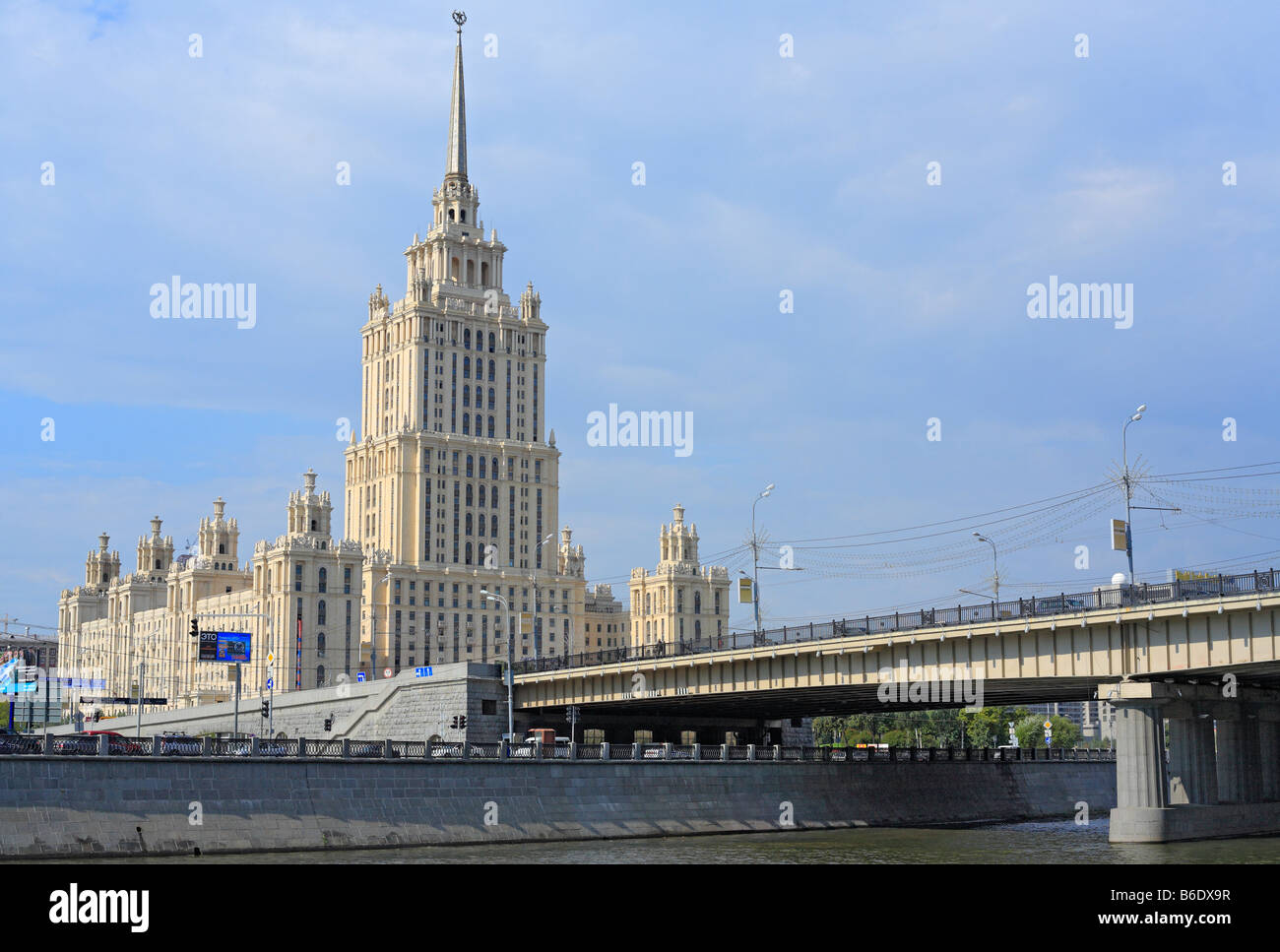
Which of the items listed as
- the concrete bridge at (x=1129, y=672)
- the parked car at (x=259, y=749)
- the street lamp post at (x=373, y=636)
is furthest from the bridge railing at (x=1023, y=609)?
the street lamp post at (x=373, y=636)

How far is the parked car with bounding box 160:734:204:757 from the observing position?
5516 centimetres

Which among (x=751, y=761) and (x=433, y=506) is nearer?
(x=751, y=761)

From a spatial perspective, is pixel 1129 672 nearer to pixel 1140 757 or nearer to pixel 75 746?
pixel 1140 757

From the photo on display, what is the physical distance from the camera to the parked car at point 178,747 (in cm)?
5516

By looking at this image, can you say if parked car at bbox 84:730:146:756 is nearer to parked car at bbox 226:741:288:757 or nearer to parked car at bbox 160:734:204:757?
parked car at bbox 160:734:204:757

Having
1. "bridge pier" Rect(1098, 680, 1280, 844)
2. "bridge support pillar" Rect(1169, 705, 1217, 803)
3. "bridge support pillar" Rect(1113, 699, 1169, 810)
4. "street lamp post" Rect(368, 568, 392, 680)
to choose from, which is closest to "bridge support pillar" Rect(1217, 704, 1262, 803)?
"bridge pier" Rect(1098, 680, 1280, 844)

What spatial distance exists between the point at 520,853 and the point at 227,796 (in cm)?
1137

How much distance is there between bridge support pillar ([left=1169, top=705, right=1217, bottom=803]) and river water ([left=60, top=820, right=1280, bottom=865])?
2.42m

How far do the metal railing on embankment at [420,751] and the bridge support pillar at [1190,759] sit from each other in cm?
2056

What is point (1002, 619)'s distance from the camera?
197 ft

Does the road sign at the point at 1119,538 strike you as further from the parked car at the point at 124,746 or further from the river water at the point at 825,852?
the parked car at the point at 124,746
